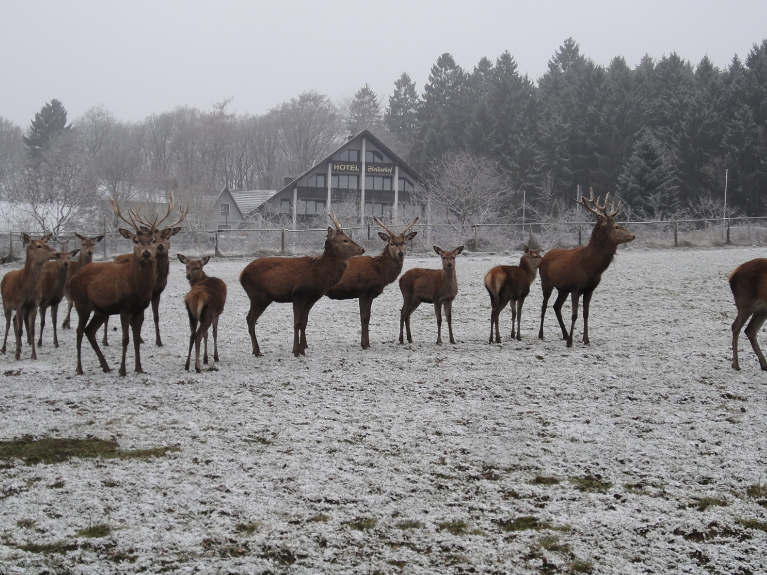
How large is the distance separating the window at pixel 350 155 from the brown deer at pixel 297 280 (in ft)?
131

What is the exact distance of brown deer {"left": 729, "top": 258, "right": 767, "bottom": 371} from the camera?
344 inches

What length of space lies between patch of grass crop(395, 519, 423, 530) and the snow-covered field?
12mm

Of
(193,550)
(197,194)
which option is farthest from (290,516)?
(197,194)

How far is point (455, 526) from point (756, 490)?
2.18m

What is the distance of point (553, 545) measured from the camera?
4207mm

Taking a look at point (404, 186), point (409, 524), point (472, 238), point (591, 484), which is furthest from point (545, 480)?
point (404, 186)

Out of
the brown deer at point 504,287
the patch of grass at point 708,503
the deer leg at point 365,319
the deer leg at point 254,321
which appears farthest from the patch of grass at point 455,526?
the brown deer at point 504,287

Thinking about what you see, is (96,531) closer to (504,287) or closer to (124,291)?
(124,291)

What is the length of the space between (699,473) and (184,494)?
3611mm

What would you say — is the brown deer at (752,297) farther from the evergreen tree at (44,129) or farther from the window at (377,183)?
the evergreen tree at (44,129)

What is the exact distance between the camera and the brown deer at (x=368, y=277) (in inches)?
433

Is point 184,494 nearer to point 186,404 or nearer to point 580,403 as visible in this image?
point 186,404

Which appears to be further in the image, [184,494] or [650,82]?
[650,82]

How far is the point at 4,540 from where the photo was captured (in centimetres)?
418
